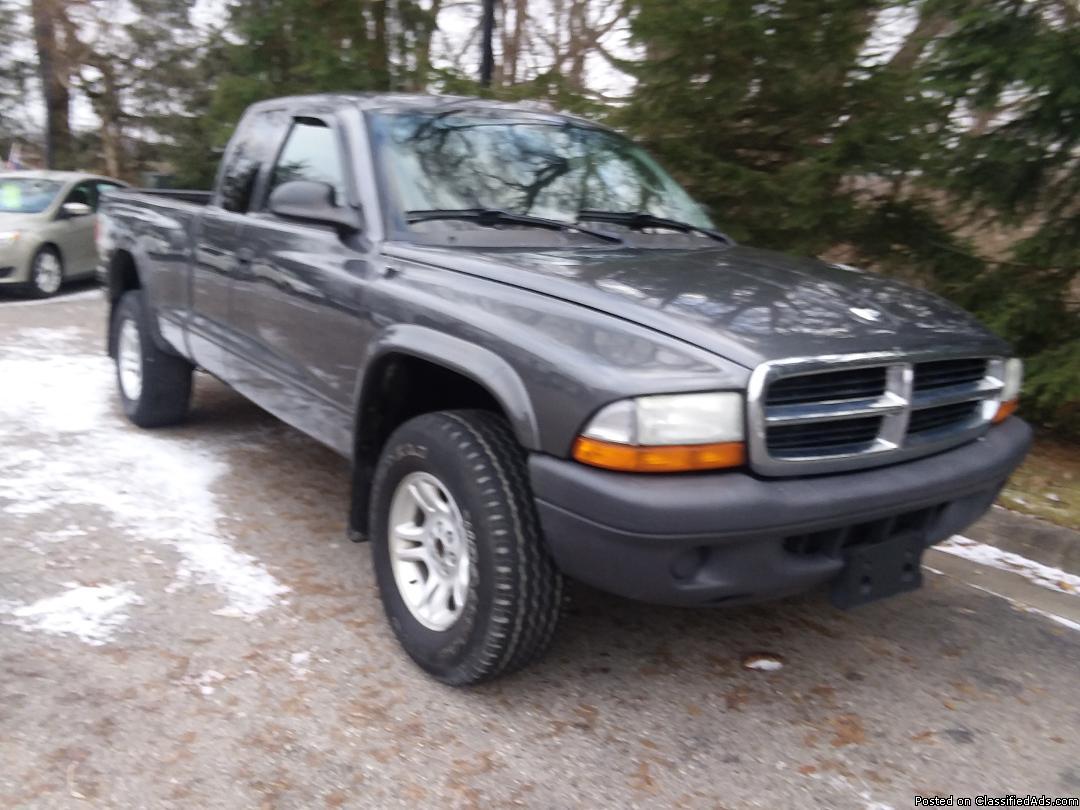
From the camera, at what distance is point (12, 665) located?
10.1ft

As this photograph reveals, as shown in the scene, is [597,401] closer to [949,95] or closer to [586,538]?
[586,538]

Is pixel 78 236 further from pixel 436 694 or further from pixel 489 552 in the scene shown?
pixel 489 552

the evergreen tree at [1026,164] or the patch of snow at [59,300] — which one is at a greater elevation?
the evergreen tree at [1026,164]

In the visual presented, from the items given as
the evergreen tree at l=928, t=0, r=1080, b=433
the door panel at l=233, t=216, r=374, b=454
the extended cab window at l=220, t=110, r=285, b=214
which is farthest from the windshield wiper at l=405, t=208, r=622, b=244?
the evergreen tree at l=928, t=0, r=1080, b=433

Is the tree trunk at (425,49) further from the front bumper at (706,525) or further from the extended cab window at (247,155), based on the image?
the front bumper at (706,525)

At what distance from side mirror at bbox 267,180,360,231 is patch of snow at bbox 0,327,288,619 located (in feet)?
4.65

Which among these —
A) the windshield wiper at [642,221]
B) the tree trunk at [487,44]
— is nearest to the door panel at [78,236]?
the tree trunk at [487,44]

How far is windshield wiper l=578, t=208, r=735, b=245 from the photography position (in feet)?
12.7

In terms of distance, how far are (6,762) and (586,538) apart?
65.8 inches

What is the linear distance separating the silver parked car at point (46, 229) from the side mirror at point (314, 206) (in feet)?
28.0

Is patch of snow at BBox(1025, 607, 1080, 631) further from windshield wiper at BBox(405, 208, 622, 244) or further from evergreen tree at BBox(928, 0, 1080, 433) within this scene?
windshield wiper at BBox(405, 208, 622, 244)

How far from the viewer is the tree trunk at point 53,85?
1933cm

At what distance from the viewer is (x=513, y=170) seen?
3.88m

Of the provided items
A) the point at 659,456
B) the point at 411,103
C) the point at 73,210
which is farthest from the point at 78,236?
the point at 659,456
